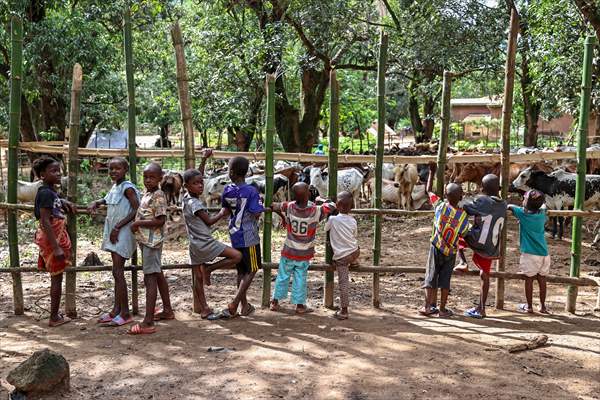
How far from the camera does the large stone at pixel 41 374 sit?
12.1 ft

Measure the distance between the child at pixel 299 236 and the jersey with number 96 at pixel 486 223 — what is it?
1237mm

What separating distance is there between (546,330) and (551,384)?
1.20 metres

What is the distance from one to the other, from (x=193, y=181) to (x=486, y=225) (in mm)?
2545

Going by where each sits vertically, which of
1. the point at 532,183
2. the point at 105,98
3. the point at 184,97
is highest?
the point at 105,98

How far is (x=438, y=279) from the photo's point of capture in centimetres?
542

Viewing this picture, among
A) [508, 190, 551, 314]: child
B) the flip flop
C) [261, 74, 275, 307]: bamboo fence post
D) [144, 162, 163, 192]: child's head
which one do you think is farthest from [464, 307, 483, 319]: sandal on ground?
the flip flop

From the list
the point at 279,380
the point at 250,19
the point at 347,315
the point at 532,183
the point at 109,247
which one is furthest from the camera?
the point at 250,19

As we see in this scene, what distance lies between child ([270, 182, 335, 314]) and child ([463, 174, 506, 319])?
1.25 m

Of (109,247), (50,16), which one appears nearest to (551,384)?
(109,247)

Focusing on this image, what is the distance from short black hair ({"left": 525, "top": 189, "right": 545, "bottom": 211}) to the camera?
213 inches

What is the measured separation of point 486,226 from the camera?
543cm

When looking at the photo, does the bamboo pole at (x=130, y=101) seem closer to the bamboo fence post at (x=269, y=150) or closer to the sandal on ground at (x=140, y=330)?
the sandal on ground at (x=140, y=330)

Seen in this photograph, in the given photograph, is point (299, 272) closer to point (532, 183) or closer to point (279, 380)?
point (279, 380)

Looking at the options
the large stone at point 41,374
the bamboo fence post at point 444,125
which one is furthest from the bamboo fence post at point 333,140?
the large stone at point 41,374
